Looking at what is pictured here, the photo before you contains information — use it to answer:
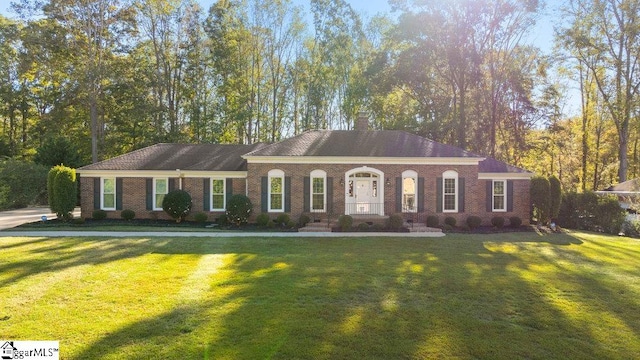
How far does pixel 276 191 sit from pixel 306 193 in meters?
1.62

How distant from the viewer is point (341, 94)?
1405 inches

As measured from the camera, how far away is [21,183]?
2817cm

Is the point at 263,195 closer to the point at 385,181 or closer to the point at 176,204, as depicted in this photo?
the point at 176,204

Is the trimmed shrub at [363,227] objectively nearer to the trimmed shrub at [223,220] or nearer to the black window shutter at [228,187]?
the trimmed shrub at [223,220]

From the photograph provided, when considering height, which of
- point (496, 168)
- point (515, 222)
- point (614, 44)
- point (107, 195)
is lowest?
point (515, 222)

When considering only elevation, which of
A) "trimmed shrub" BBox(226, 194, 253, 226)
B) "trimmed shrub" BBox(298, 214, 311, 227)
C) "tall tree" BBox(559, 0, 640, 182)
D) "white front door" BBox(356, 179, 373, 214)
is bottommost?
"trimmed shrub" BBox(298, 214, 311, 227)

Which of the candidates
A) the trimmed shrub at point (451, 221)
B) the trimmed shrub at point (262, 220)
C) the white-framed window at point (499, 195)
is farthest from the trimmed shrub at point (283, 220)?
the white-framed window at point (499, 195)

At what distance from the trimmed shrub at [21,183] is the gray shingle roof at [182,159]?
40.1 feet

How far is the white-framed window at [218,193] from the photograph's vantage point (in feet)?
67.2

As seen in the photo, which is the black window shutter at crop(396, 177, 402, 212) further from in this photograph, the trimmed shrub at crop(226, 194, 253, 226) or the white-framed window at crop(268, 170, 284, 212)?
the trimmed shrub at crop(226, 194, 253, 226)

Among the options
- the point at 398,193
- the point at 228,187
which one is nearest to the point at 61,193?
the point at 228,187

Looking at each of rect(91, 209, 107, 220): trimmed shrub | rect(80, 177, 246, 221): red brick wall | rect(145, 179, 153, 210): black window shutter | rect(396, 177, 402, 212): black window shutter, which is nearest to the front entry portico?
rect(396, 177, 402, 212): black window shutter

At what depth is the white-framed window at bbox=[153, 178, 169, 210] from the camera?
20.4m

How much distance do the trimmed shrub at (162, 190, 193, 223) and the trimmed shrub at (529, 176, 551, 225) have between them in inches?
746
